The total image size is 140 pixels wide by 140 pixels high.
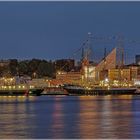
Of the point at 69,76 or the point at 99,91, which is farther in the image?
the point at 69,76

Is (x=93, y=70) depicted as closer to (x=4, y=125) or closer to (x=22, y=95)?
(x=22, y=95)

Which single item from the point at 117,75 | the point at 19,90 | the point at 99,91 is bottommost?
the point at 99,91

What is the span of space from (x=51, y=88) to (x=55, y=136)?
107 meters

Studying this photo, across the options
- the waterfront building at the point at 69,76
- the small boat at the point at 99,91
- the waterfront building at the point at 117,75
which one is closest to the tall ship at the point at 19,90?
the small boat at the point at 99,91

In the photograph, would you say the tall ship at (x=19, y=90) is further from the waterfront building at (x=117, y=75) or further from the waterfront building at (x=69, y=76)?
the waterfront building at (x=117, y=75)

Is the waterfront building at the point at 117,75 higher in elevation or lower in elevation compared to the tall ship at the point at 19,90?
higher

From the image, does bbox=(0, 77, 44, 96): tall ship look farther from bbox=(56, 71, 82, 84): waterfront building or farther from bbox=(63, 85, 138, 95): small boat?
bbox=(56, 71, 82, 84): waterfront building

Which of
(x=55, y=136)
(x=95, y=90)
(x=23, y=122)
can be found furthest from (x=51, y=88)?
(x=55, y=136)

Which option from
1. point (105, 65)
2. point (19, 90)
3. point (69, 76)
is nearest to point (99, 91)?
point (19, 90)

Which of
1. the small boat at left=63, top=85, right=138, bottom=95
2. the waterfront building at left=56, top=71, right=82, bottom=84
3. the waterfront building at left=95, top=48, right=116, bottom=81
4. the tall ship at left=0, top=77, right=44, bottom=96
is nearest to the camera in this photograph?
the tall ship at left=0, top=77, right=44, bottom=96

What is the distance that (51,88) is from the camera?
135 meters

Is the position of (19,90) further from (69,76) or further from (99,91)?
(69,76)

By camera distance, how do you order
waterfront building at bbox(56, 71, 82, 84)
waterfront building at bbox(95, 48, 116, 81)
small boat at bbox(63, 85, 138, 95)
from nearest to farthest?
small boat at bbox(63, 85, 138, 95)
waterfront building at bbox(95, 48, 116, 81)
waterfront building at bbox(56, 71, 82, 84)

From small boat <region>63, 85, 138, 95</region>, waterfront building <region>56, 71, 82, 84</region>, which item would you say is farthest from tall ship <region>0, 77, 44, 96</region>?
waterfront building <region>56, 71, 82, 84</region>
